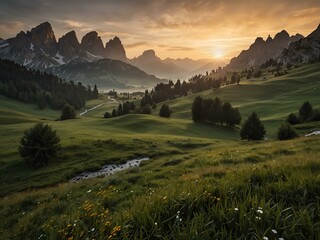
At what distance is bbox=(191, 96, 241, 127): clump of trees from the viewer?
303 feet

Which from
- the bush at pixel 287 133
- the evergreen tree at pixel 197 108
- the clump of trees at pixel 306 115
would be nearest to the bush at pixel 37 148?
the bush at pixel 287 133

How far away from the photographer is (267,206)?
16.6 ft

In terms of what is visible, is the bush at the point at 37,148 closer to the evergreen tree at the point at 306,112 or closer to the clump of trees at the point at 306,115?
the clump of trees at the point at 306,115

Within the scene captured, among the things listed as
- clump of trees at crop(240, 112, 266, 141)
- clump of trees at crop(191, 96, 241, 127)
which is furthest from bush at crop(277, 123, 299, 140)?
clump of trees at crop(191, 96, 241, 127)

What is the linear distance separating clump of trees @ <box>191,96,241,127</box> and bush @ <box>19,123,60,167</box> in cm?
6384

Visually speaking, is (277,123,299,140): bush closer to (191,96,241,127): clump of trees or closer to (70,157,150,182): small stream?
(70,157,150,182): small stream

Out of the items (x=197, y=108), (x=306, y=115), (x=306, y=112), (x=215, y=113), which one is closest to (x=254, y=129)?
(x=306, y=115)

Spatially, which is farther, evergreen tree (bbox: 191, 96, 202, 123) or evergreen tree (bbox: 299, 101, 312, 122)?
evergreen tree (bbox: 191, 96, 202, 123)

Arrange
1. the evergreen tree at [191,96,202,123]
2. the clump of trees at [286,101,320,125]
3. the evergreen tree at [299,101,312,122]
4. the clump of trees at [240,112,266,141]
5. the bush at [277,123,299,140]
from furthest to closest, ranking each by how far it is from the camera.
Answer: the evergreen tree at [191,96,202,123] < the evergreen tree at [299,101,312,122] < the clump of trees at [286,101,320,125] < the clump of trees at [240,112,266,141] < the bush at [277,123,299,140]

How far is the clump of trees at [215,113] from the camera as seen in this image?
9238 cm

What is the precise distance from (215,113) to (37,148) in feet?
218

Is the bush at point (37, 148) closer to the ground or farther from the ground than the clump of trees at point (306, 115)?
farther from the ground

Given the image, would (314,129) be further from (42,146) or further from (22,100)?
(22,100)

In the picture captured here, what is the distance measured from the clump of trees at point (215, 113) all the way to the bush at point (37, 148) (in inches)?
2514
